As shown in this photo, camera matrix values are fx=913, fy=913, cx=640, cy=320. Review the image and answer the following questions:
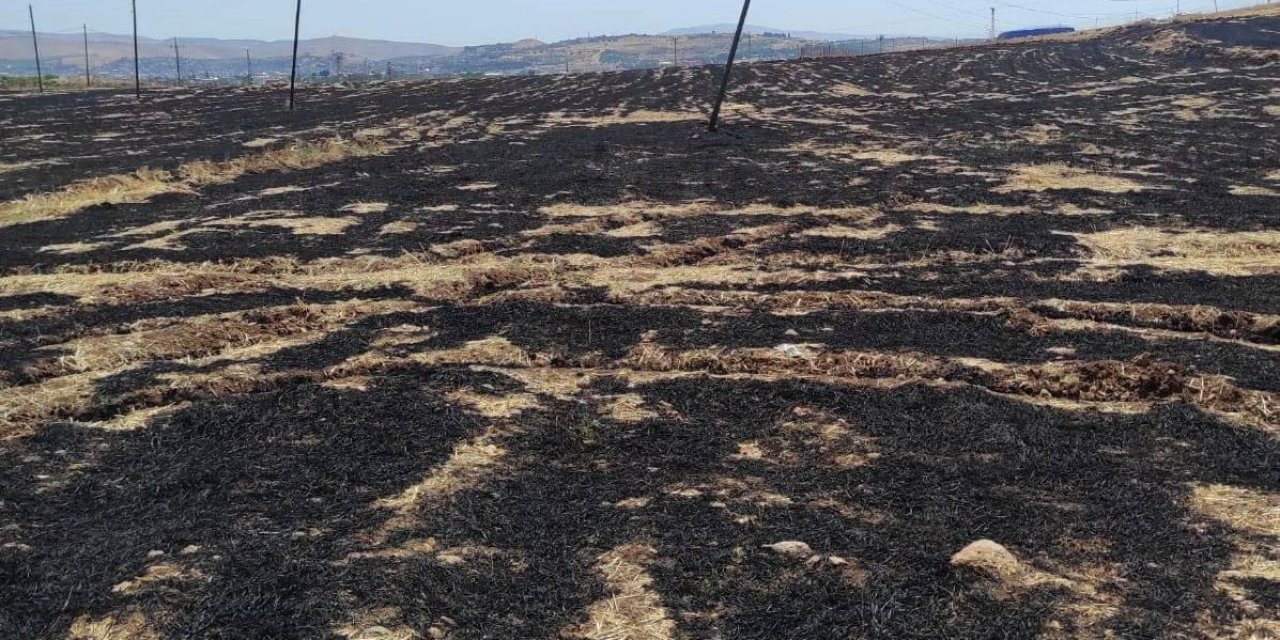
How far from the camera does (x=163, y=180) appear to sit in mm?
19266

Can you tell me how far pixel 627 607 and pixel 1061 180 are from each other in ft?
50.1

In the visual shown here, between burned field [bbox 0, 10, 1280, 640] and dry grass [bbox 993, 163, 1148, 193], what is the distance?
14 centimetres

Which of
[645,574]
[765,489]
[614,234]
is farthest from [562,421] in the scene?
[614,234]

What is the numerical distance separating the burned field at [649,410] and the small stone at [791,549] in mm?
16

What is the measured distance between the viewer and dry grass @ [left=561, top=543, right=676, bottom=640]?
13.5ft

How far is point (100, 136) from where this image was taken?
1156 inches

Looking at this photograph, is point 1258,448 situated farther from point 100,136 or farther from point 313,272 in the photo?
point 100,136

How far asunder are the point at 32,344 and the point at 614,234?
23.8 feet

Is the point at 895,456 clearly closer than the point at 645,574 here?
No

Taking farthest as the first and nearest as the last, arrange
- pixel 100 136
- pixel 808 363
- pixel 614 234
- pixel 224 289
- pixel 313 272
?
pixel 100 136 → pixel 614 234 → pixel 313 272 → pixel 224 289 → pixel 808 363

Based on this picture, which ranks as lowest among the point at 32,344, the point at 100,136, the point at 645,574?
the point at 645,574

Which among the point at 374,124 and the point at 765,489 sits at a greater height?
the point at 374,124

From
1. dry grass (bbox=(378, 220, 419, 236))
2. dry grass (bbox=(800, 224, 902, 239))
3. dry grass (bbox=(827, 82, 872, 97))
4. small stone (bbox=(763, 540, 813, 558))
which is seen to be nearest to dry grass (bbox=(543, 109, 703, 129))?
dry grass (bbox=(827, 82, 872, 97))

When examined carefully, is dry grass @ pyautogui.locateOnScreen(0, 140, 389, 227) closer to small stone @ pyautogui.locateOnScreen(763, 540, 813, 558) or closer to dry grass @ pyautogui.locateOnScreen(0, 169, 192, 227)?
dry grass @ pyautogui.locateOnScreen(0, 169, 192, 227)
